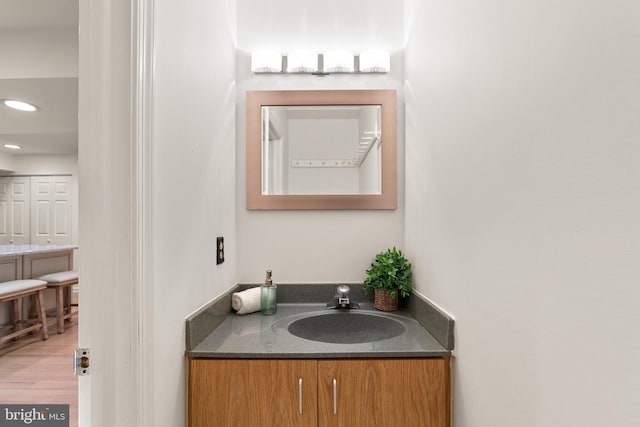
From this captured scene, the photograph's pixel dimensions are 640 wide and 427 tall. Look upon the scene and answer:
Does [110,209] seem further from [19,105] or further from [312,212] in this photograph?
[19,105]

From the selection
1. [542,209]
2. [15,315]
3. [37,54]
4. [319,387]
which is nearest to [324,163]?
[319,387]

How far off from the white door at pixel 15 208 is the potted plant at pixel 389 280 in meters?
6.69

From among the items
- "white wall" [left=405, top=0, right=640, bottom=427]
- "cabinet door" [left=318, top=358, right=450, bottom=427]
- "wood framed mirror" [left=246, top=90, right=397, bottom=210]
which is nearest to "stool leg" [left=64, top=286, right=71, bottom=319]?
"wood framed mirror" [left=246, top=90, right=397, bottom=210]

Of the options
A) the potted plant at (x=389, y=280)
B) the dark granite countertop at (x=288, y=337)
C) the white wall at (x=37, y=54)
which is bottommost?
the dark granite countertop at (x=288, y=337)

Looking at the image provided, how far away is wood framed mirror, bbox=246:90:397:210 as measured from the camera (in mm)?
1707

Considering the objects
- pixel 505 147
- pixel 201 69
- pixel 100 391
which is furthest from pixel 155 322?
pixel 505 147

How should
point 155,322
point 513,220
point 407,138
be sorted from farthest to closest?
point 407,138, point 155,322, point 513,220

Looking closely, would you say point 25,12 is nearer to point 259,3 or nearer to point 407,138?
point 259,3

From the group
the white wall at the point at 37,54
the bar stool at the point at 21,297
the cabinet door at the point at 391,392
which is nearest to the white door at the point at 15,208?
the bar stool at the point at 21,297

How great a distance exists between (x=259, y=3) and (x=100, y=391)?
179 cm

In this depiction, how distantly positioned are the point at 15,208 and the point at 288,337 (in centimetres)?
684

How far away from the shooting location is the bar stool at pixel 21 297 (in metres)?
3.18

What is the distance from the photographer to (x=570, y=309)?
0.59m

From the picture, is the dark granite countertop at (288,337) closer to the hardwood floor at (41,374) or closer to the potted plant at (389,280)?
the potted plant at (389,280)
